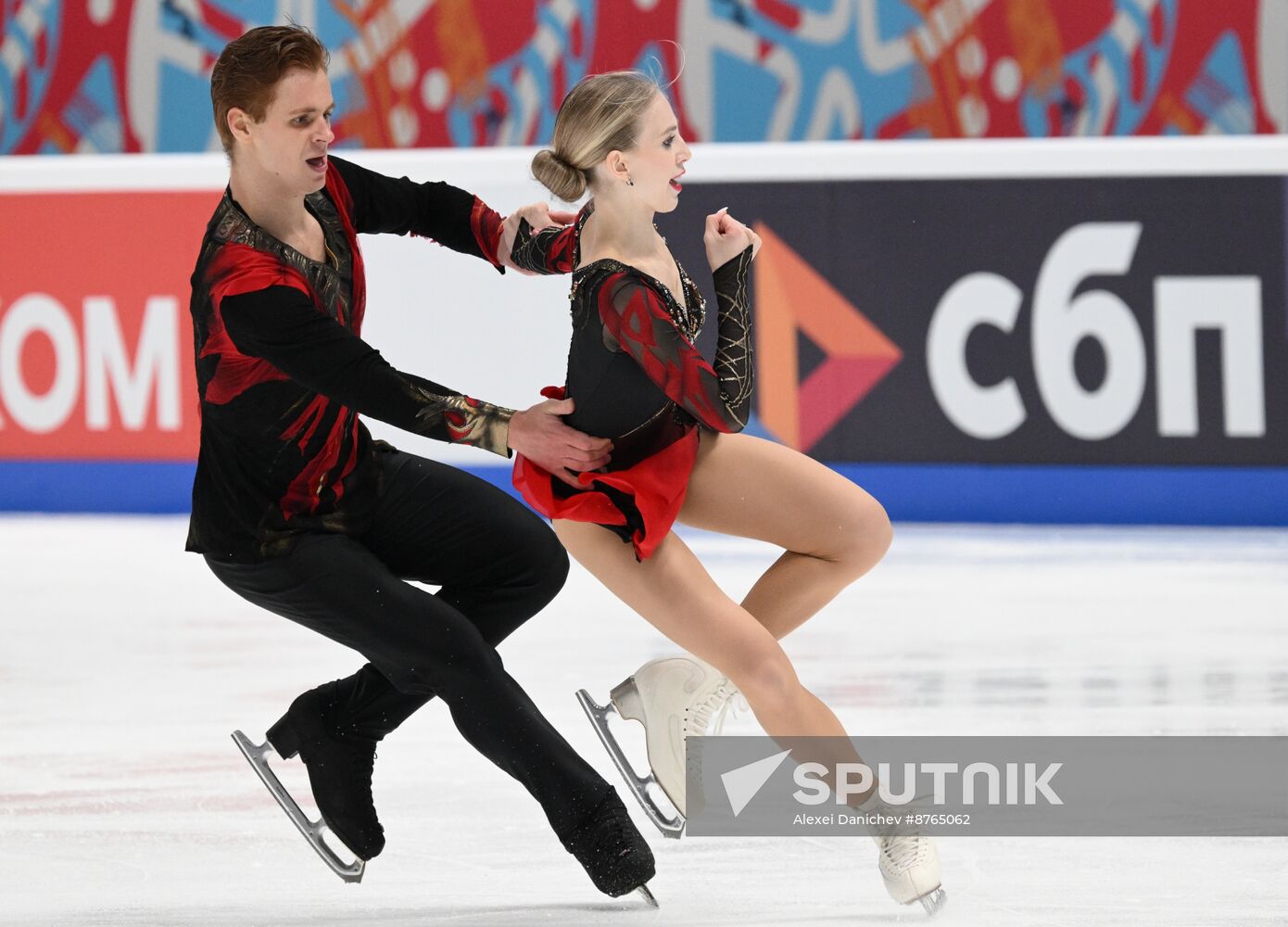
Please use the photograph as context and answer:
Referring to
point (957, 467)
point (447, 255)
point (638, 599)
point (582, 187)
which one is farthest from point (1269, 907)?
point (447, 255)

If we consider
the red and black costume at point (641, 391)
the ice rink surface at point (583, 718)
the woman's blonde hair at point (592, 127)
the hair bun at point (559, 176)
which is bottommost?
the ice rink surface at point (583, 718)

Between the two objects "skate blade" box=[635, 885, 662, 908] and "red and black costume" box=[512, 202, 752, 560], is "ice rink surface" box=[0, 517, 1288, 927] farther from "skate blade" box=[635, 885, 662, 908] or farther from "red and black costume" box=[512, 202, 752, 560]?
"red and black costume" box=[512, 202, 752, 560]

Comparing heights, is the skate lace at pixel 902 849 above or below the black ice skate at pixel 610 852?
above

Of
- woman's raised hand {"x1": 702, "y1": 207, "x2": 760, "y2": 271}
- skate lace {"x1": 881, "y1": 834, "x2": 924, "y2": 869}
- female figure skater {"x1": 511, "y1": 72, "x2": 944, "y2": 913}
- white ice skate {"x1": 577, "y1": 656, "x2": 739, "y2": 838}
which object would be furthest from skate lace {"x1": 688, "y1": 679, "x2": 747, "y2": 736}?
woman's raised hand {"x1": 702, "y1": 207, "x2": 760, "y2": 271}

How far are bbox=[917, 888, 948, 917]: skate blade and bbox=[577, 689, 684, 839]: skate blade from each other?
0.50 metres

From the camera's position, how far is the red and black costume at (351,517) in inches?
104

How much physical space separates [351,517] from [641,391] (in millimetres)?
470

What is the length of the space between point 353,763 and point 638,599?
54cm

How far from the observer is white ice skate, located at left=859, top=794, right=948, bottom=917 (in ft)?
8.70

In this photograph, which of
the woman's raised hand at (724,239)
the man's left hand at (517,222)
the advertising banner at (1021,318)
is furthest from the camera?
the advertising banner at (1021,318)

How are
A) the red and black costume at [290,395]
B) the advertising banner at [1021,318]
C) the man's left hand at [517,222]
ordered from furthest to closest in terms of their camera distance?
1. the advertising banner at [1021,318]
2. the man's left hand at [517,222]
3. the red and black costume at [290,395]

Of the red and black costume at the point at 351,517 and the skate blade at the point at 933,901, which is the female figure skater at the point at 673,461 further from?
the red and black costume at the point at 351,517

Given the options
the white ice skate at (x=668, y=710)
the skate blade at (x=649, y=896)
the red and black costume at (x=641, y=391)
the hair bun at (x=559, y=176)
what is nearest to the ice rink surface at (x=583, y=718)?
the skate blade at (x=649, y=896)

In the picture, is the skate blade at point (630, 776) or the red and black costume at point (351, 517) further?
the skate blade at point (630, 776)
